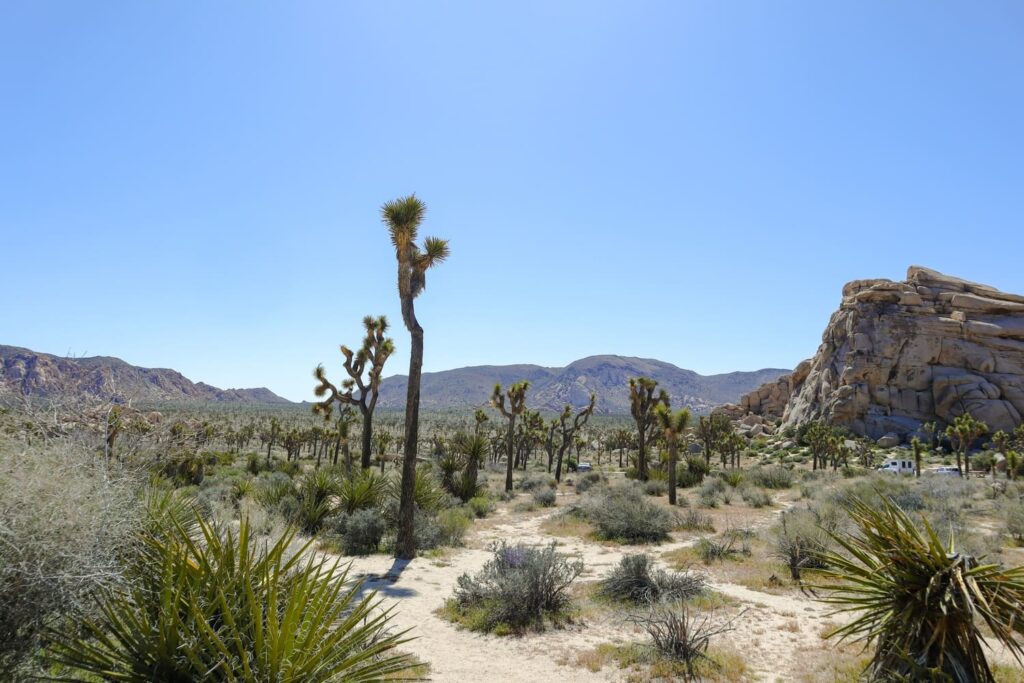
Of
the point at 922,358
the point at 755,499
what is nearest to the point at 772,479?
the point at 755,499

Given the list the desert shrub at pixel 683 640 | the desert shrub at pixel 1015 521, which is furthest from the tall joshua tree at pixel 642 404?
the desert shrub at pixel 683 640

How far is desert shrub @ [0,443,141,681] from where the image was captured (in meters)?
3.38

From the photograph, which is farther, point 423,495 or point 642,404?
point 642,404

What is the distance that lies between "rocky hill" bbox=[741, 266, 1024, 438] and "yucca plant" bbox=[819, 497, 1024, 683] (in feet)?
215

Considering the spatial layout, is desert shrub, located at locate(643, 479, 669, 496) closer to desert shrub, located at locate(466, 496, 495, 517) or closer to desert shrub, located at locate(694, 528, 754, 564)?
desert shrub, located at locate(466, 496, 495, 517)

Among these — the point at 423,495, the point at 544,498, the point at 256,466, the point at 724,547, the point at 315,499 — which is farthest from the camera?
the point at 256,466

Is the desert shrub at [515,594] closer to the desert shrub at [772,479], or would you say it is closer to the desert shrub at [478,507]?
the desert shrub at [478,507]

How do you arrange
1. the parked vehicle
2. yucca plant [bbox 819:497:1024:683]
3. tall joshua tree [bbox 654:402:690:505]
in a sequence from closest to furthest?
1. yucca plant [bbox 819:497:1024:683]
2. tall joshua tree [bbox 654:402:690:505]
3. the parked vehicle

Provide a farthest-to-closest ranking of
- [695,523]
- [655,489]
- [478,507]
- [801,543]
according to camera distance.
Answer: [655,489], [478,507], [695,523], [801,543]

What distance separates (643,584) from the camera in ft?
32.8

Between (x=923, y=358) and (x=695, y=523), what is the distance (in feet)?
200

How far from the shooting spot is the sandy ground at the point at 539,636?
7.00m

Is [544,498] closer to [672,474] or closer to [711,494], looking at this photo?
[672,474]

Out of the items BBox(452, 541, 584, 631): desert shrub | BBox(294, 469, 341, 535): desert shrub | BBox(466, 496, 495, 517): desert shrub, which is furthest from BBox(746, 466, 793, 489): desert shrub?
BBox(452, 541, 584, 631): desert shrub
